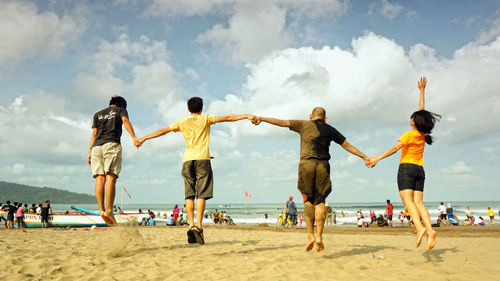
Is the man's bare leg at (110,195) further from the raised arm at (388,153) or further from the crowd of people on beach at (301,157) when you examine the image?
the raised arm at (388,153)

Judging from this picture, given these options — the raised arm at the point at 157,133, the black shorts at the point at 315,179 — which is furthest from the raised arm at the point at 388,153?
the raised arm at the point at 157,133

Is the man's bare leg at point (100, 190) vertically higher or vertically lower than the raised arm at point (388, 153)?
lower

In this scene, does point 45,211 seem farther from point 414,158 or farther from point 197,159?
point 414,158

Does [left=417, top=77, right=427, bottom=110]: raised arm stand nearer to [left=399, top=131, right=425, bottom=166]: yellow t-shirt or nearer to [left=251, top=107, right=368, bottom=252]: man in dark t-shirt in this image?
[left=399, top=131, right=425, bottom=166]: yellow t-shirt

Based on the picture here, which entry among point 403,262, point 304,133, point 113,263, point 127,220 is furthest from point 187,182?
point 403,262

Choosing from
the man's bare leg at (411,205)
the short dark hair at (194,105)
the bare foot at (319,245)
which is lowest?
the bare foot at (319,245)

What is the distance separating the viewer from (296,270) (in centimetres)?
409

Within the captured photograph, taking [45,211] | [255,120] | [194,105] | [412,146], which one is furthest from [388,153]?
[45,211]

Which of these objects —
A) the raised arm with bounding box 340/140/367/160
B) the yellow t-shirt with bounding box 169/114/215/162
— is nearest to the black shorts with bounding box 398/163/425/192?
the raised arm with bounding box 340/140/367/160

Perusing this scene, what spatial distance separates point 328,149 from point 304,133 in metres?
0.48

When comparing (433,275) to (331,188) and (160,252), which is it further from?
(160,252)

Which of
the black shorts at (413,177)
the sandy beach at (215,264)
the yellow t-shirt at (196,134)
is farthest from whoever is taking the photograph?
the yellow t-shirt at (196,134)

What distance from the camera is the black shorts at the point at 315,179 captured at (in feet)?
16.5

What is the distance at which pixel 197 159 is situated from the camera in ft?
18.3
